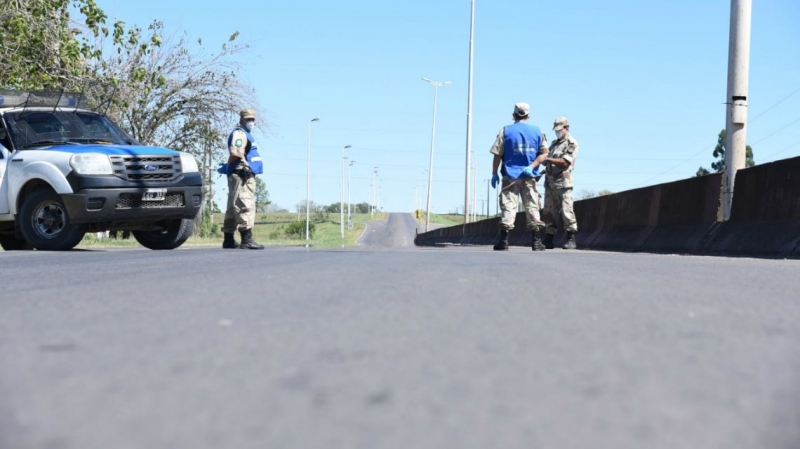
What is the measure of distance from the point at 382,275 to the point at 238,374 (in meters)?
3.77

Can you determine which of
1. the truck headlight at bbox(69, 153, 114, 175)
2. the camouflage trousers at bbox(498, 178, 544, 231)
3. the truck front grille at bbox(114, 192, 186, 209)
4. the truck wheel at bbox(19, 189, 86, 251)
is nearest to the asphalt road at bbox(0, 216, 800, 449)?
the truck headlight at bbox(69, 153, 114, 175)

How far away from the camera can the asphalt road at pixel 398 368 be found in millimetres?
2002

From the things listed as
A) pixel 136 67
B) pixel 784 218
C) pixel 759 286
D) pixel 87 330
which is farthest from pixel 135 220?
pixel 136 67

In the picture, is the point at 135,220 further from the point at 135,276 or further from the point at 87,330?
the point at 87,330

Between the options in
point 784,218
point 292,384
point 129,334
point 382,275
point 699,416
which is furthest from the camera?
point 784,218

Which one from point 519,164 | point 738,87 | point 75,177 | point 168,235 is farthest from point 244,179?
point 738,87

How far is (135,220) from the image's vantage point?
12.7 metres

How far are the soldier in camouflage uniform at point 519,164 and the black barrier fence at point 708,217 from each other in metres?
1.97

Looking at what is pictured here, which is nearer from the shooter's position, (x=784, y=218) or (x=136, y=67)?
(x=784, y=218)

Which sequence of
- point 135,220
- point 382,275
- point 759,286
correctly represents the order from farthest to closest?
point 135,220
point 382,275
point 759,286

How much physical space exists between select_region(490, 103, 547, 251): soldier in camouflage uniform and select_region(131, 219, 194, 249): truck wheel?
4035 millimetres

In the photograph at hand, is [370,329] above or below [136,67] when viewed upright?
below

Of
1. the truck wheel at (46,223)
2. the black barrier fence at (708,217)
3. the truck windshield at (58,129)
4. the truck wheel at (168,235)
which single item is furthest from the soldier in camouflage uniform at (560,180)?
the truck wheel at (46,223)

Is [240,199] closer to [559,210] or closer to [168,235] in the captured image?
[168,235]
